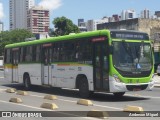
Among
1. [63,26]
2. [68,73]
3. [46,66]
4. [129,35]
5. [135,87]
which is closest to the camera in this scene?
[135,87]

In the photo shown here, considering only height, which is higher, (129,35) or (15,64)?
(129,35)

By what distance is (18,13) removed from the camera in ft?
501

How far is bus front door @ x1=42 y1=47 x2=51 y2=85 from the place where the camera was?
21.6m

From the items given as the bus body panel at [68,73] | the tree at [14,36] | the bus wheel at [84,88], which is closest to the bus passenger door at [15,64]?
the bus body panel at [68,73]

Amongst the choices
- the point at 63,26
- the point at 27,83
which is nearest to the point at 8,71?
the point at 27,83

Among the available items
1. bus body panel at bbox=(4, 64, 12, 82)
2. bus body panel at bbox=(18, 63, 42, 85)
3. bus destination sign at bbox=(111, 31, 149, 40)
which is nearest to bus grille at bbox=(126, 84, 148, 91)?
bus destination sign at bbox=(111, 31, 149, 40)

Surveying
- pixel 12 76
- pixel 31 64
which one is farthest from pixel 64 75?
pixel 12 76

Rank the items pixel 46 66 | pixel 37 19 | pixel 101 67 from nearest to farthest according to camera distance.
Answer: pixel 101 67 → pixel 46 66 → pixel 37 19

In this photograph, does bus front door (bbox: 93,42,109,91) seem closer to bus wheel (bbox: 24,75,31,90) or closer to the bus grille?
the bus grille

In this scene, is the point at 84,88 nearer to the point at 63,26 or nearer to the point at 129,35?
the point at 129,35

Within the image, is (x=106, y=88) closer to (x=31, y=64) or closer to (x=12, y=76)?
(x=31, y=64)

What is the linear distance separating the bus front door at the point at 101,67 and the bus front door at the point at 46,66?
4792mm

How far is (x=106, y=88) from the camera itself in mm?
16688

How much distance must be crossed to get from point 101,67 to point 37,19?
5088 inches
